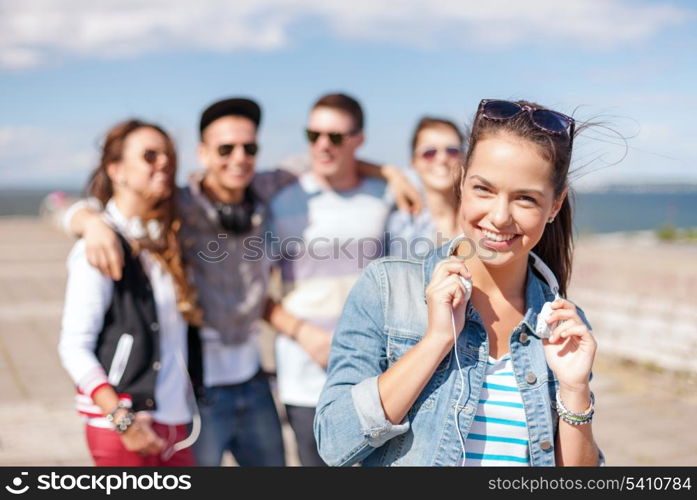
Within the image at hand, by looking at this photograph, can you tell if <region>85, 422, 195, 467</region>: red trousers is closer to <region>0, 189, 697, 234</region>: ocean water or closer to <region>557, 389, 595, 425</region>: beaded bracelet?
<region>557, 389, 595, 425</region>: beaded bracelet

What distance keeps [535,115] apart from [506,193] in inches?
8.1

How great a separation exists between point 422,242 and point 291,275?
652mm

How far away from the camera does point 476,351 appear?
1943mm

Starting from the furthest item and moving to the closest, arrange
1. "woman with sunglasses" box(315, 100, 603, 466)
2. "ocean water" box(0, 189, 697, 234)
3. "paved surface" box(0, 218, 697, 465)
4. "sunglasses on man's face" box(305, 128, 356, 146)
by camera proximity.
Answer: "ocean water" box(0, 189, 697, 234)
"paved surface" box(0, 218, 697, 465)
"sunglasses on man's face" box(305, 128, 356, 146)
"woman with sunglasses" box(315, 100, 603, 466)

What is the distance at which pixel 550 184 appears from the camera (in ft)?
6.16

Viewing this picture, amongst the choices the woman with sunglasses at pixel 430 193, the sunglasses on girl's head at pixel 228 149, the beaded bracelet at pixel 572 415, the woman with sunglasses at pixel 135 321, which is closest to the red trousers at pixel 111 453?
the woman with sunglasses at pixel 135 321

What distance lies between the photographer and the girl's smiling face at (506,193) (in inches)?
72.7

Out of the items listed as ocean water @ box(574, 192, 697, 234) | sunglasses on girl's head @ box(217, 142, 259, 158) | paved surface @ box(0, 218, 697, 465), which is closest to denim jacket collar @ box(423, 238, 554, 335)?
ocean water @ box(574, 192, 697, 234)

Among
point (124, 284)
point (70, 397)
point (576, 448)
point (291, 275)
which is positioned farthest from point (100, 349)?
point (70, 397)

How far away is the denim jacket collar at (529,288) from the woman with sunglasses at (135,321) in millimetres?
1449

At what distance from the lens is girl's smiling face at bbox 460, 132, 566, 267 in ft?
6.06

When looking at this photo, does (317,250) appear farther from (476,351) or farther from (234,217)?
(476,351)

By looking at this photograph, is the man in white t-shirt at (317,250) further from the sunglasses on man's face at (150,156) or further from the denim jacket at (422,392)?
the denim jacket at (422,392)

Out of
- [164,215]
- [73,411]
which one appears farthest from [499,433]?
[73,411]
